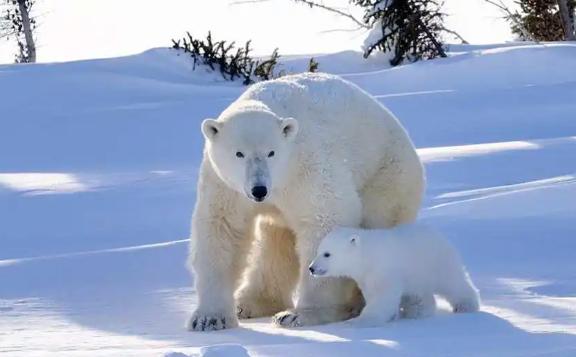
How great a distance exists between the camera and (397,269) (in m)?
6.31

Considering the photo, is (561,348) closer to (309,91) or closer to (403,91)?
(309,91)

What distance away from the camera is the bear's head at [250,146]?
20.4 ft

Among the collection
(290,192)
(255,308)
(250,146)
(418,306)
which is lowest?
(255,308)

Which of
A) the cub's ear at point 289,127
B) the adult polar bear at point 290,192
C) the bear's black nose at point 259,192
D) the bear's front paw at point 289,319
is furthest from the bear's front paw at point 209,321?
the cub's ear at point 289,127

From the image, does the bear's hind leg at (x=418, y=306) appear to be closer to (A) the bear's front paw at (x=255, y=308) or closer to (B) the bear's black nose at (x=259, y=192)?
(B) the bear's black nose at (x=259, y=192)

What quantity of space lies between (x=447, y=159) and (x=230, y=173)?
20.4ft

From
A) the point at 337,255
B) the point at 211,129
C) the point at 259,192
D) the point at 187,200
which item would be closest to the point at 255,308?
the point at 337,255

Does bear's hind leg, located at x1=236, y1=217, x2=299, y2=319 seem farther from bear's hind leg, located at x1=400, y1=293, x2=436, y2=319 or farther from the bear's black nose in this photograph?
the bear's black nose

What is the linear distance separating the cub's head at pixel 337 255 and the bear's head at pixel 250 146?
1.22 feet

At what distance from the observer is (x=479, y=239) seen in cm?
844

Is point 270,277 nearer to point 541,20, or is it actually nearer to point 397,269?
point 397,269

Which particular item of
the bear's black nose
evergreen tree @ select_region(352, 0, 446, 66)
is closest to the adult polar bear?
the bear's black nose

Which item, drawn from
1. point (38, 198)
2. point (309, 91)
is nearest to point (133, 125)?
point (38, 198)

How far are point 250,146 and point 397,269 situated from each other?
91cm
